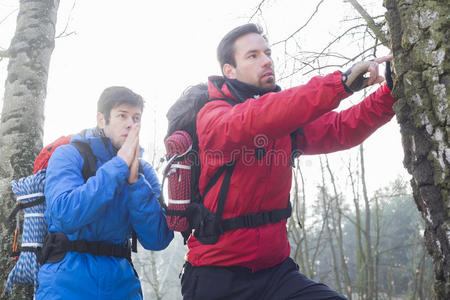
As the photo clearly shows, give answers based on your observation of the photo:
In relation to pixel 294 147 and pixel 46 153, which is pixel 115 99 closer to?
pixel 46 153

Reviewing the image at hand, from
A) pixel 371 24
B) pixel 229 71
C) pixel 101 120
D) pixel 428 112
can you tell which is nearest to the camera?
pixel 428 112

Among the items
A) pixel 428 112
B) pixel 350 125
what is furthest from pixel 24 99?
pixel 428 112

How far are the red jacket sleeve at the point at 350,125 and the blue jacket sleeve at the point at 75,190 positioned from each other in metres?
1.35

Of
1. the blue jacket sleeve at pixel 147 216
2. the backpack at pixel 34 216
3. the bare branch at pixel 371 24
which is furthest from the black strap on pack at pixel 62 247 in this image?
the bare branch at pixel 371 24

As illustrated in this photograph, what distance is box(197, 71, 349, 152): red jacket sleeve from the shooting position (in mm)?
1615

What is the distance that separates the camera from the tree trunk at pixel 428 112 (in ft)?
4.33

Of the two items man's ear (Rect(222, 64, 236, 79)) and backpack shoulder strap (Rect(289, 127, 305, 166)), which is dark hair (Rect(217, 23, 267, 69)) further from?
backpack shoulder strap (Rect(289, 127, 305, 166))

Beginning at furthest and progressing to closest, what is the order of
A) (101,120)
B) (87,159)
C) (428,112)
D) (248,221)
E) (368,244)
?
1. (368,244)
2. (101,120)
3. (87,159)
4. (248,221)
5. (428,112)

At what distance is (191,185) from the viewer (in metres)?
2.13

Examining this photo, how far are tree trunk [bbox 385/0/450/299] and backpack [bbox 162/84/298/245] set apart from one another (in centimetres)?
86

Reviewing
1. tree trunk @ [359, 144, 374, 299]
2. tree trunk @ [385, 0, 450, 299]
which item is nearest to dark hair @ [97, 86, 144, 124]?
tree trunk @ [385, 0, 450, 299]

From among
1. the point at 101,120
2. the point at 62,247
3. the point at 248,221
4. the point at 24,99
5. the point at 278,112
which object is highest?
the point at 24,99

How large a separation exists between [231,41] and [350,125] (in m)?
1.05

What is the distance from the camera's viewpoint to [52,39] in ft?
11.8
